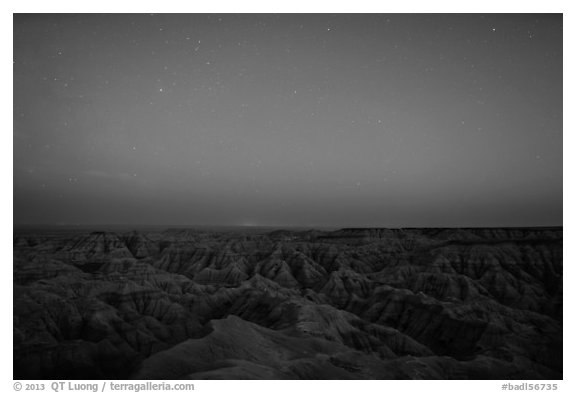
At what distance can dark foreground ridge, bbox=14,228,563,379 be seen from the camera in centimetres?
1725

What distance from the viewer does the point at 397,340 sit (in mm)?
23500

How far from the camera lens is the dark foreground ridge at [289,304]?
56.6 feet

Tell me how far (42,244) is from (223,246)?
13.0 meters

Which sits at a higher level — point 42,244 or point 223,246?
point 223,246

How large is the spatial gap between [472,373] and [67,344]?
21.0m

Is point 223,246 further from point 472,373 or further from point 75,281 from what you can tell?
point 472,373

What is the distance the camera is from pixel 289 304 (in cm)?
2638

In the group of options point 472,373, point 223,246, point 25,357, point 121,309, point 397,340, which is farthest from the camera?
point 223,246

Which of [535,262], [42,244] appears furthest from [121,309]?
[535,262]
